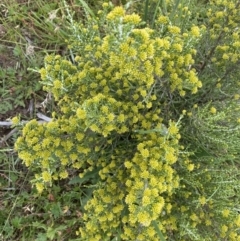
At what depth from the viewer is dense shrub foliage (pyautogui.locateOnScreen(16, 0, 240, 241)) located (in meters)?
1.52

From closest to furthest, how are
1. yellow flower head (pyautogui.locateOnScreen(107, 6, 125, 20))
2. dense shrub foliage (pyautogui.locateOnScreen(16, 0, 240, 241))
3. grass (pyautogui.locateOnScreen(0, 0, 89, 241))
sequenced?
yellow flower head (pyautogui.locateOnScreen(107, 6, 125, 20)) → dense shrub foliage (pyautogui.locateOnScreen(16, 0, 240, 241)) → grass (pyautogui.locateOnScreen(0, 0, 89, 241))

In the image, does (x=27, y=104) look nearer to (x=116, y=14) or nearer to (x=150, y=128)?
(x=150, y=128)

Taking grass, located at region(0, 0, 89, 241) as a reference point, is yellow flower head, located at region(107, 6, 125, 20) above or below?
above

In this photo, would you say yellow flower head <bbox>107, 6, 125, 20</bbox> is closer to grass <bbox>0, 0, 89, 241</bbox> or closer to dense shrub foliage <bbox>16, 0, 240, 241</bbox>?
dense shrub foliage <bbox>16, 0, 240, 241</bbox>

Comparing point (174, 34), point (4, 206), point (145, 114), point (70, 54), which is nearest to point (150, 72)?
point (174, 34)

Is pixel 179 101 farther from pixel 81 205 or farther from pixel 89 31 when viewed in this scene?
pixel 81 205

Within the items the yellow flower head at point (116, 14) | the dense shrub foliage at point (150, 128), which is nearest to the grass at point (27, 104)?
the dense shrub foliage at point (150, 128)

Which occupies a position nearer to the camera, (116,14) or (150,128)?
(116,14)

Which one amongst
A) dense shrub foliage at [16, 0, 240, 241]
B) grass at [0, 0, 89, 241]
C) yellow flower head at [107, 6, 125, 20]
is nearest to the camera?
yellow flower head at [107, 6, 125, 20]

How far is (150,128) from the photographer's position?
68.8 inches

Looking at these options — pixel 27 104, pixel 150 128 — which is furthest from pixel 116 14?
pixel 27 104

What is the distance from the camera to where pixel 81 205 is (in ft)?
7.67

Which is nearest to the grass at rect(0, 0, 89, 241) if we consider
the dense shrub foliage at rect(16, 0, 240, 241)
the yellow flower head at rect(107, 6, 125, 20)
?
the dense shrub foliage at rect(16, 0, 240, 241)

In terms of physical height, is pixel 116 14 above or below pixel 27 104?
above
